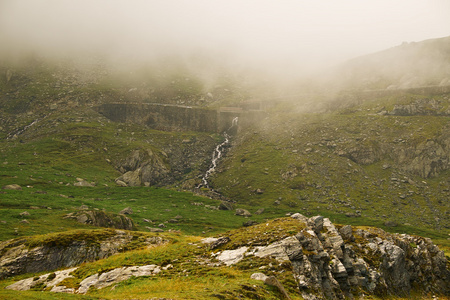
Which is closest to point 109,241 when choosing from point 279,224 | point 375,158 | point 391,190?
point 279,224

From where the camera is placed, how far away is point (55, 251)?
46.6m

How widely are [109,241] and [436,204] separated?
13428 centimetres

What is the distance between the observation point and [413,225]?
4609 inches

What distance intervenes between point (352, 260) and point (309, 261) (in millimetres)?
13113

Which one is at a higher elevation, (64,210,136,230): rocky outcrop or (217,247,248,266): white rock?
(217,247,248,266): white rock

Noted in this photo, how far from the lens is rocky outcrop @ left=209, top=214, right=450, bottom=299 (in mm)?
37312

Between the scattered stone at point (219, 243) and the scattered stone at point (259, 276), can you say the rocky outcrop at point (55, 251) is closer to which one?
the scattered stone at point (219, 243)

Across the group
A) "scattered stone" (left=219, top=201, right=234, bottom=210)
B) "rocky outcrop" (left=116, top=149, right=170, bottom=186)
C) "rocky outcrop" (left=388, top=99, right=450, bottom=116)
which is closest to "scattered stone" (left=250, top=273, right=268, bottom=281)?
"scattered stone" (left=219, top=201, right=234, bottom=210)

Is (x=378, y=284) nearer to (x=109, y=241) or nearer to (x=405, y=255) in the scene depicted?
(x=405, y=255)

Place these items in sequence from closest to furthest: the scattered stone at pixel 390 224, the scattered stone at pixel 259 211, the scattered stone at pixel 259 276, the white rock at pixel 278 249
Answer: the scattered stone at pixel 259 276 < the white rock at pixel 278 249 < the scattered stone at pixel 390 224 < the scattered stone at pixel 259 211

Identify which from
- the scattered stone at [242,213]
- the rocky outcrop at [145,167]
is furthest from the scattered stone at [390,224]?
the rocky outcrop at [145,167]

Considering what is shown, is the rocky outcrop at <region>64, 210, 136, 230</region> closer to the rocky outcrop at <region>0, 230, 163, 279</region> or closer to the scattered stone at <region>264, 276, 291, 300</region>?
the rocky outcrop at <region>0, 230, 163, 279</region>

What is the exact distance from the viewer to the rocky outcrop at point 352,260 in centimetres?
3731

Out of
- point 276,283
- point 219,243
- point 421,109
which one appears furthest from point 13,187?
point 421,109
